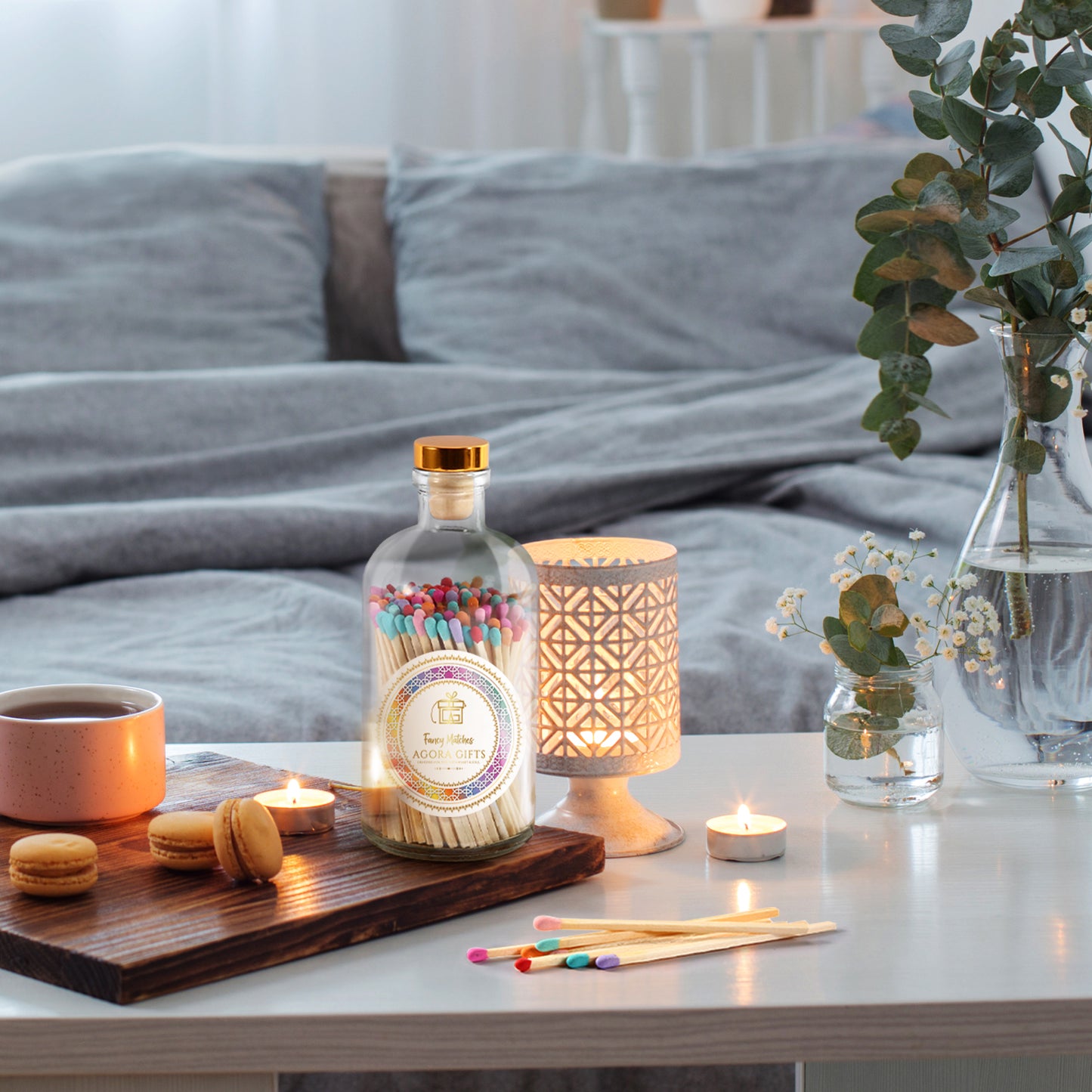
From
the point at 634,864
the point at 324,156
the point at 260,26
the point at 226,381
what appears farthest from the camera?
the point at 260,26

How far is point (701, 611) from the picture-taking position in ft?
4.18

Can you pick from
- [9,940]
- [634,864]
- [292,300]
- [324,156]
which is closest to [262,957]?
[9,940]

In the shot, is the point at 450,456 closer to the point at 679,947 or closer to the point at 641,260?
the point at 679,947

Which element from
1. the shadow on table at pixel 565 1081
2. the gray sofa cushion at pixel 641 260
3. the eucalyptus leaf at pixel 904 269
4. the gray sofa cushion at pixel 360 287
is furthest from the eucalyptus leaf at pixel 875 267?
the gray sofa cushion at pixel 360 287

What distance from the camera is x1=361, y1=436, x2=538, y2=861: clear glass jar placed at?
68cm

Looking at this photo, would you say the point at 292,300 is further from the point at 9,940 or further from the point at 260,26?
the point at 9,940

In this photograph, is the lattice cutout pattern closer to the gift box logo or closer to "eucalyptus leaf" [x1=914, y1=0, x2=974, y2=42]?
the gift box logo

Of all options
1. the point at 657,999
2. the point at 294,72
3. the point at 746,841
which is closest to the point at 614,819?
the point at 746,841

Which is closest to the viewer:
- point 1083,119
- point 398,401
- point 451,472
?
point 451,472

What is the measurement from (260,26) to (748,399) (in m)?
1.33

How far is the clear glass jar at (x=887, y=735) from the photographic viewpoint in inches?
31.8

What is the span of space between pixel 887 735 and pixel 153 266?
1.36 metres

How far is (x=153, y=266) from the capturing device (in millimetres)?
1900

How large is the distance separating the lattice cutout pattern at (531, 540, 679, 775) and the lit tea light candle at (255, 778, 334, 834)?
0.36 feet
